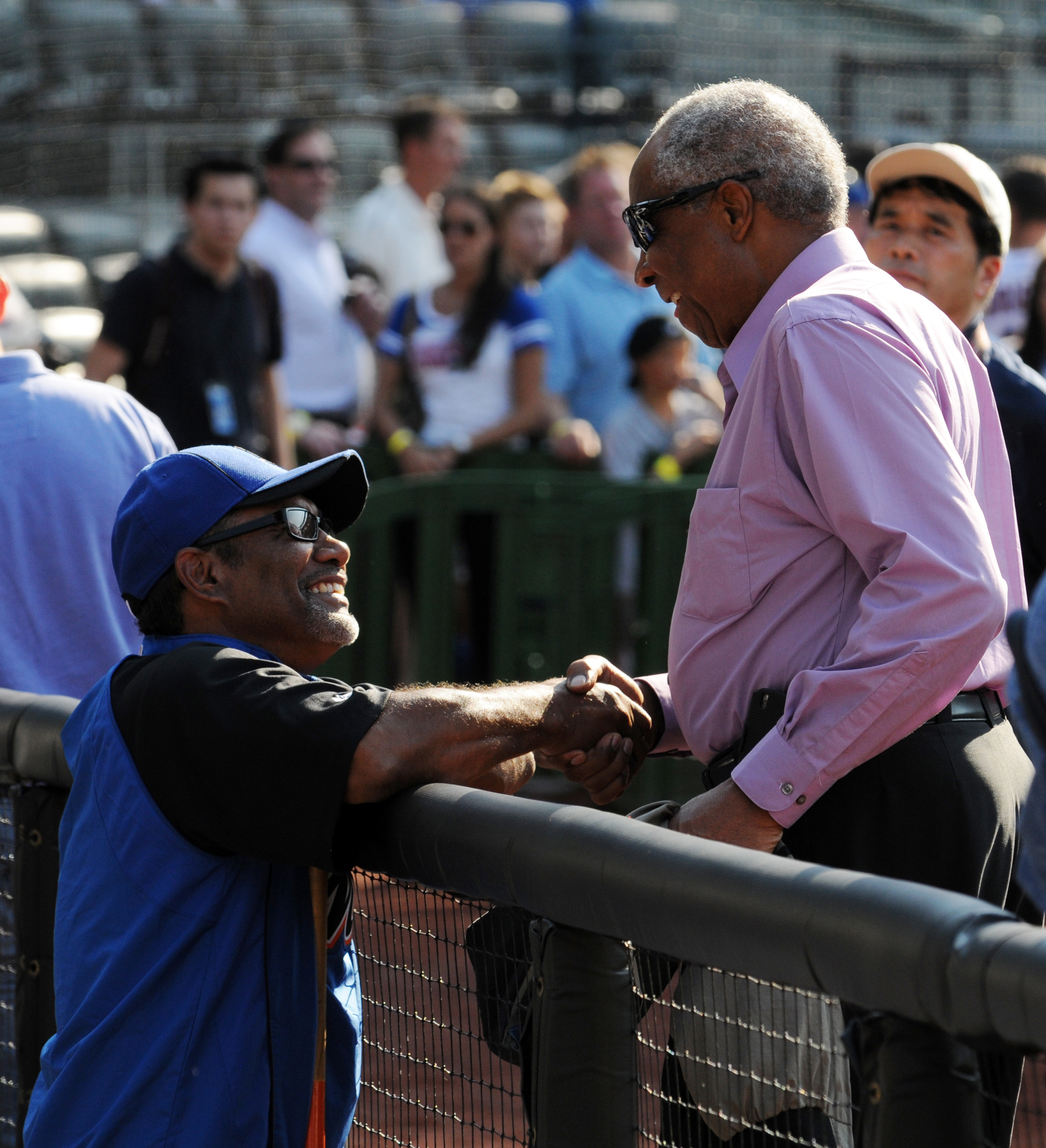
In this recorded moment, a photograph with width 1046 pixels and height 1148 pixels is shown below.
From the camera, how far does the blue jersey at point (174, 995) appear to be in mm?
2393

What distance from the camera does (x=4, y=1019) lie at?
337cm

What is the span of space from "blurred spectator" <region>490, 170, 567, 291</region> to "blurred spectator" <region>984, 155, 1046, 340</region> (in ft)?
8.06

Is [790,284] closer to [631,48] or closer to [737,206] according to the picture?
[737,206]

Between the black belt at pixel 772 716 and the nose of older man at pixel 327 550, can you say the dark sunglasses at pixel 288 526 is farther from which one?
the black belt at pixel 772 716

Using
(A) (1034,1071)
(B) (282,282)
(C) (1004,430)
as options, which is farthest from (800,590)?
(B) (282,282)

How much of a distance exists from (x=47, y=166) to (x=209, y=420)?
263 inches

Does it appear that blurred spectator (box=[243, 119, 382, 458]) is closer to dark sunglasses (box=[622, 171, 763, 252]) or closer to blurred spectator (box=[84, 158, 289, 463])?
blurred spectator (box=[84, 158, 289, 463])

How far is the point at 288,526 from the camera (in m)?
2.79

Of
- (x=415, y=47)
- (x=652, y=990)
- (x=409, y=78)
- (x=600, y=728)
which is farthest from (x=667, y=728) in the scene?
(x=415, y=47)

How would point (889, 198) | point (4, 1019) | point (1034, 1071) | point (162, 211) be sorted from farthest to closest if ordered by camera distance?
point (162, 211) < point (889, 198) < point (4, 1019) < point (1034, 1071)

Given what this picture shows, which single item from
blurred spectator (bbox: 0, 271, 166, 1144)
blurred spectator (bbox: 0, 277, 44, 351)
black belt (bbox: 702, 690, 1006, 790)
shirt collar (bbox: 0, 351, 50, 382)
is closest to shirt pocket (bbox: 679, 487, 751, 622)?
black belt (bbox: 702, 690, 1006, 790)

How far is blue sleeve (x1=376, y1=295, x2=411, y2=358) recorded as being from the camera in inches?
326

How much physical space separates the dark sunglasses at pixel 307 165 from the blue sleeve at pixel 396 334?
3.56ft

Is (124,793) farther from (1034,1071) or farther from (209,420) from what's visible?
(209,420)
